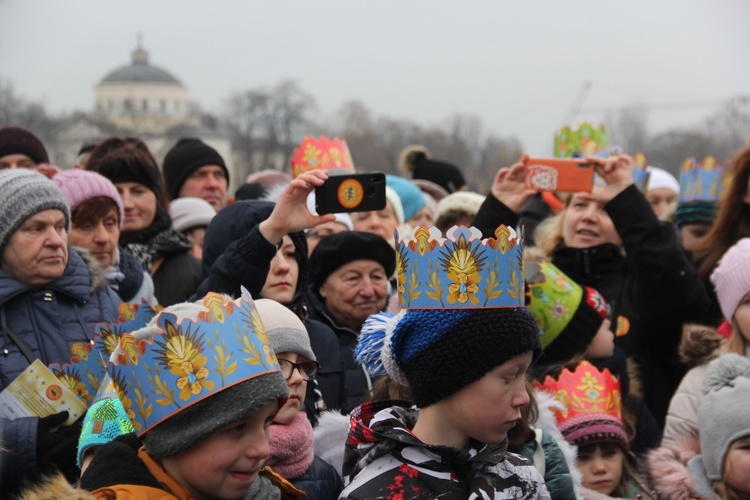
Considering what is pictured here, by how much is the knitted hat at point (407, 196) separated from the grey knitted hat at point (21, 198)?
351 cm

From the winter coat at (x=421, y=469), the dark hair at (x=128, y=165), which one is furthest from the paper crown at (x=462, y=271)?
the dark hair at (x=128, y=165)

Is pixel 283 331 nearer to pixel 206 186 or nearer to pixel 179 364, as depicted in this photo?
pixel 179 364

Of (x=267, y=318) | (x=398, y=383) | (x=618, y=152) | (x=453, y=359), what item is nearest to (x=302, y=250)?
(x=267, y=318)

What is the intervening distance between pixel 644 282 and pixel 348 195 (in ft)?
6.44

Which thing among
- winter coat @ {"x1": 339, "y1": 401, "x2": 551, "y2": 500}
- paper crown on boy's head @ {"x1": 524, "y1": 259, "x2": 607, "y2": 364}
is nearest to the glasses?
winter coat @ {"x1": 339, "y1": 401, "x2": 551, "y2": 500}

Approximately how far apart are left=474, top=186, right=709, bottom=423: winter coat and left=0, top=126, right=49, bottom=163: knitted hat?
114 inches

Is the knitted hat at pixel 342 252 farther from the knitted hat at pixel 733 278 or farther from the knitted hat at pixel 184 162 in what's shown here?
the knitted hat at pixel 184 162

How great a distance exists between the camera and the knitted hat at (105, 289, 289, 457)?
10.2ft

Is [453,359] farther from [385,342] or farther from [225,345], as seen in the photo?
[225,345]

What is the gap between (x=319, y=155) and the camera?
7770mm

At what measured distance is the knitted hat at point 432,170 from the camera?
35.9 ft

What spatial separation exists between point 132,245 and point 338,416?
92.8 inches

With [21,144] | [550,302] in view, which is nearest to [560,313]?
[550,302]

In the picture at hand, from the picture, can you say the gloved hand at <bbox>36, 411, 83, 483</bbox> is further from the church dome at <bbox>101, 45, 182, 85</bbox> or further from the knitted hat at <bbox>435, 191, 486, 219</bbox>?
the church dome at <bbox>101, 45, 182, 85</bbox>
